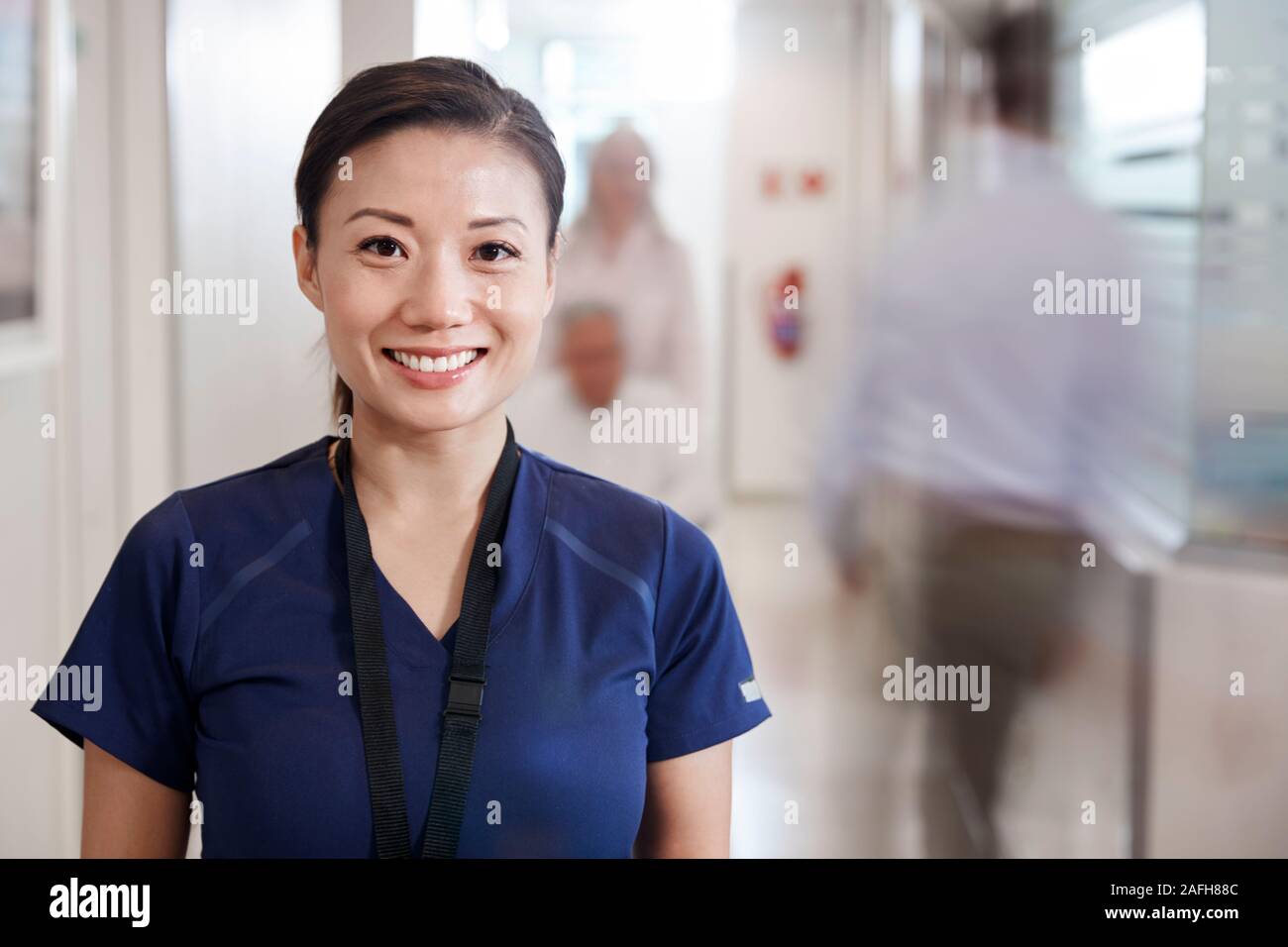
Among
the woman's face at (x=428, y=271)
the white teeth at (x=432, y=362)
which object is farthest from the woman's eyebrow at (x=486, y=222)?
the white teeth at (x=432, y=362)

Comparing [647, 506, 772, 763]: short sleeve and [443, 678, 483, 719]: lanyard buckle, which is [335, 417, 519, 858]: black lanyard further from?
[647, 506, 772, 763]: short sleeve

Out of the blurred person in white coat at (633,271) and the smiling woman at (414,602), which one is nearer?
the smiling woman at (414,602)

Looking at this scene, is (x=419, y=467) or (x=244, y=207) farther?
(x=244, y=207)

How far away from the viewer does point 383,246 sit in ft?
3.20

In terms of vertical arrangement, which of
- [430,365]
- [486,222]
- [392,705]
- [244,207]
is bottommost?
[392,705]

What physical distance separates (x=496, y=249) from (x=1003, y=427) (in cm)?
112

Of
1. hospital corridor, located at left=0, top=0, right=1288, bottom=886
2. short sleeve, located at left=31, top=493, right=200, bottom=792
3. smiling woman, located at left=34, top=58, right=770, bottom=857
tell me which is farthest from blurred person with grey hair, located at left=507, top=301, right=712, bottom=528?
short sleeve, located at left=31, top=493, right=200, bottom=792

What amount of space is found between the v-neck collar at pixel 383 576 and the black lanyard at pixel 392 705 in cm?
1

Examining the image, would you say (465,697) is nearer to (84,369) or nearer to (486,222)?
(486,222)

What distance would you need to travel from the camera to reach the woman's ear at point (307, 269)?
3.28ft

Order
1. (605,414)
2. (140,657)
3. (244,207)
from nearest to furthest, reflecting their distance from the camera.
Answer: (140,657) < (244,207) < (605,414)

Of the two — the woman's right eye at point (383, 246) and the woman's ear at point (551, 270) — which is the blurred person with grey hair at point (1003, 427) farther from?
the woman's right eye at point (383, 246)

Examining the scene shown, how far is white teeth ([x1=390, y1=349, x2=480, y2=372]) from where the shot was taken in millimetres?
982

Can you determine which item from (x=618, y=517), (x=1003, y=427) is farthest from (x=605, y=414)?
(x=1003, y=427)
